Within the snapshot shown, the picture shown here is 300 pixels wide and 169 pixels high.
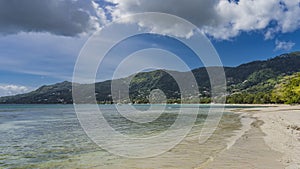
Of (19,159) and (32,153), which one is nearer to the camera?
(19,159)

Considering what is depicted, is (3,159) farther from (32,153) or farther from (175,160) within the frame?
(175,160)

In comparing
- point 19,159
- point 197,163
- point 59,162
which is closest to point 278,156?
point 197,163

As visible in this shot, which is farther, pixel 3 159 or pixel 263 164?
pixel 3 159

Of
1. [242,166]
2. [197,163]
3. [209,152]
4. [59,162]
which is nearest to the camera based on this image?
[242,166]

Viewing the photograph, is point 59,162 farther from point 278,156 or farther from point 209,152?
point 278,156

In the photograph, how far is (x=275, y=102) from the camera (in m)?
140

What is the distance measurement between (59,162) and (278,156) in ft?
34.5

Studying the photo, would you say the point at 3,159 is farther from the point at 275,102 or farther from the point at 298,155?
the point at 275,102

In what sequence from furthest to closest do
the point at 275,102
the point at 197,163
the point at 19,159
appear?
the point at 275,102 → the point at 19,159 → the point at 197,163

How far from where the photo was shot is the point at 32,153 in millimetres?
15758

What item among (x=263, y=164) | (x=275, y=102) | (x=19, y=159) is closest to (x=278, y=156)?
(x=263, y=164)

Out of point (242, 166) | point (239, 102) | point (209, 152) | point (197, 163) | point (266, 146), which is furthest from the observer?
point (239, 102)

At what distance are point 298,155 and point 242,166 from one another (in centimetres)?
340

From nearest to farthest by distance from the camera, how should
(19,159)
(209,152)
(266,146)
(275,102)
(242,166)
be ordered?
(242,166) → (19,159) → (209,152) → (266,146) → (275,102)
